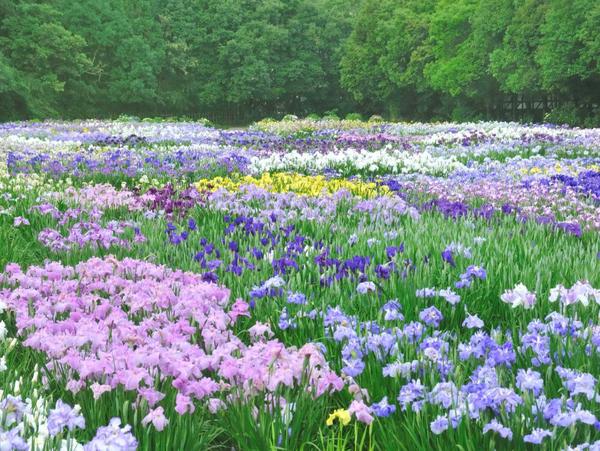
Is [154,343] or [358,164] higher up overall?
[154,343]

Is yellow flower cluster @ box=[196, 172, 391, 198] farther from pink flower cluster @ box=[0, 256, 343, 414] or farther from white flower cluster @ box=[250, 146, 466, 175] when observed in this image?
pink flower cluster @ box=[0, 256, 343, 414]

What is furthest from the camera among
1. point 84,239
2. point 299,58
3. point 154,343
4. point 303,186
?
point 299,58

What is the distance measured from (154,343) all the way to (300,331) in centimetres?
84

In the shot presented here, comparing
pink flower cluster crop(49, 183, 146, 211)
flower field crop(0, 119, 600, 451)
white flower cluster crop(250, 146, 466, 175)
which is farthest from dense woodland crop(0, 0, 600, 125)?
flower field crop(0, 119, 600, 451)

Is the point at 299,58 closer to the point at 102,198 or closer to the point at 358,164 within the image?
the point at 358,164

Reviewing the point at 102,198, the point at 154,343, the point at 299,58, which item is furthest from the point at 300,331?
the point at 299,58

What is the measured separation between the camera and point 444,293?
3.21m

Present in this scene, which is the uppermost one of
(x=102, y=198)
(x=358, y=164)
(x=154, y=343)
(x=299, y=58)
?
(x=299, y=58)

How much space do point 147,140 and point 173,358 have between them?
1653cm

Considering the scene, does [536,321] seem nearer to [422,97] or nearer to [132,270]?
[132,270]

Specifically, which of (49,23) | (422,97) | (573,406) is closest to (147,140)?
(573,406)

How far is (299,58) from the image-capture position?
61.7m

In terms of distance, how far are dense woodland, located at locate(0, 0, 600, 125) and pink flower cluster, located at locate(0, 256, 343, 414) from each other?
27819mm

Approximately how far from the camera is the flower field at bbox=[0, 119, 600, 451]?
7.09 feet
